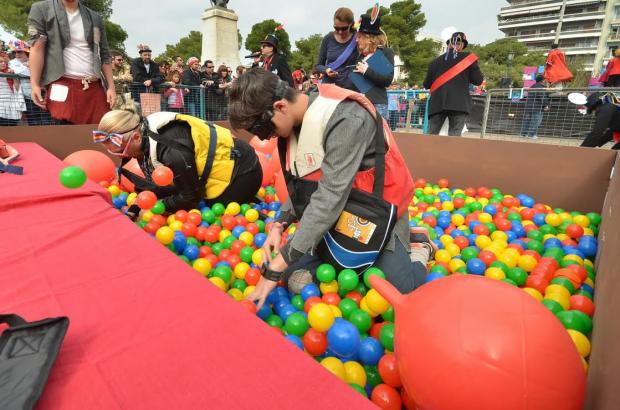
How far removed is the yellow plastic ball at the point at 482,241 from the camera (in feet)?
9.97

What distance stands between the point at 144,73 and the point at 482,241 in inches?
236

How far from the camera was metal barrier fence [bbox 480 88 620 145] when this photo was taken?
7.50 meters

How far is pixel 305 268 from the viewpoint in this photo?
2.38m

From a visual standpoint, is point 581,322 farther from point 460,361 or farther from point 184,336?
point 184,336

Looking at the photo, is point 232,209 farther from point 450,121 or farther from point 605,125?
point 605,125

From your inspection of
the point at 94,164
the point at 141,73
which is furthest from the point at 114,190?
the point at 141,73

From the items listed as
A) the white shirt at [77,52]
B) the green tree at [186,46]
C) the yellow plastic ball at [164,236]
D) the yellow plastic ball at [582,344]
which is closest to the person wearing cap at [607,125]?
the yellow plastic ball at [582,344]

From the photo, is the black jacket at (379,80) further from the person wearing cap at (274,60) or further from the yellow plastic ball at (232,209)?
the yellow plastic ball at (232,209)

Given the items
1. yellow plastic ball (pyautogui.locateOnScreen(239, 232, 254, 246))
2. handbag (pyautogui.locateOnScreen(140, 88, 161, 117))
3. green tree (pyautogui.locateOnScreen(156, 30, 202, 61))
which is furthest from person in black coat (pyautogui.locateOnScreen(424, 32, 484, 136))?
green tree (pyautogui.locateOnScreen(156, 30, 202, 61))

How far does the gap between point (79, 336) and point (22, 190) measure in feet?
5.93

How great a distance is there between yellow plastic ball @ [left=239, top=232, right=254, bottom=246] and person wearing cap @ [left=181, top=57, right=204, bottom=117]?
15.3ft

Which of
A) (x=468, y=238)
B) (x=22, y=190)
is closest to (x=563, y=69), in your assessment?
(x=468, y=238)

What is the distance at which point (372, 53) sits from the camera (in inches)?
168

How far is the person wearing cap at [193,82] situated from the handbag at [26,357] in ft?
20.9
